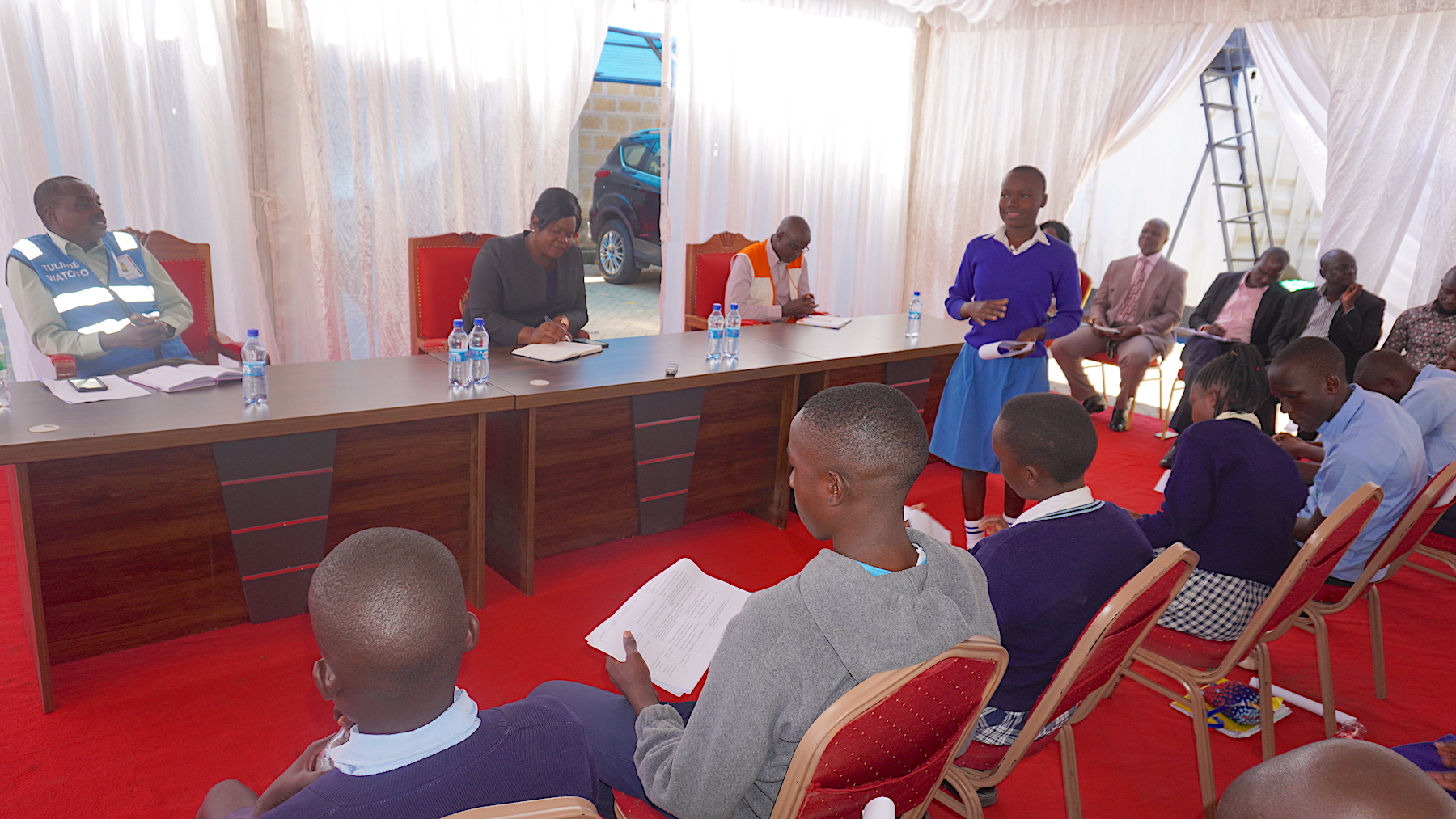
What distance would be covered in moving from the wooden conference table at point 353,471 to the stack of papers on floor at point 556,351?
4 cm

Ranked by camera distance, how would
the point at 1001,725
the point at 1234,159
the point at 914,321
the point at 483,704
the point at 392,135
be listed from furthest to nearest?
the point at 1234,159, the point at 392,135, the point at 914,321, the point at 483,704, the point at 1001,725

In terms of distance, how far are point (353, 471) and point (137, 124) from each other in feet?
8.55

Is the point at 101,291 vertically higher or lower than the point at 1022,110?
lower

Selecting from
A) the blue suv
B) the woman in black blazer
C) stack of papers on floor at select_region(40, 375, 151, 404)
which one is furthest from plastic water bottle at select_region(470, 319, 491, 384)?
the blue suv

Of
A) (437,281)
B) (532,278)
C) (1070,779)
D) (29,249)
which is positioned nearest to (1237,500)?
(1070,779)

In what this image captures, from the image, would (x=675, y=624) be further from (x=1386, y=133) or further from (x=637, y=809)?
(x=1386, y=133)

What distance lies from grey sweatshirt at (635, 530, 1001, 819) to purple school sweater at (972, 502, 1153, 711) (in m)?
0.44

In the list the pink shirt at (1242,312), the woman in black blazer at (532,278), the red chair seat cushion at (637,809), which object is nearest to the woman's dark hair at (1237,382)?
the red chair seat cushion at (637,809)

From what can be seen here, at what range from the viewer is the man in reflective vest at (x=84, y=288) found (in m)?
2.87

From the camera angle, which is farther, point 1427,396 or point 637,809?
point 1427,396

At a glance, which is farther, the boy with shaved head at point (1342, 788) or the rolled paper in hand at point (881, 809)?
the rolled paper in hand at point (881, 809)

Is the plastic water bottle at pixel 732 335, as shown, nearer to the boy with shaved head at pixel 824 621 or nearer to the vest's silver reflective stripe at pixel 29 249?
the boy with shaved head at pixel 824 621

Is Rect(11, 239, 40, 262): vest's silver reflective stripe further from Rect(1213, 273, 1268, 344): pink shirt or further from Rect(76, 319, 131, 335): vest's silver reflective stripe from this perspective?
Rect(1213, 273, 1268, 344): pink shirt

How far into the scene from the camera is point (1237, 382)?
2098mm
